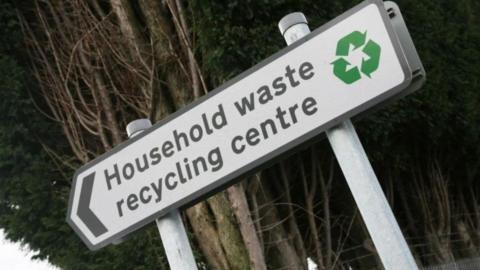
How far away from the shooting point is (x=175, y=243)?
1730 mm

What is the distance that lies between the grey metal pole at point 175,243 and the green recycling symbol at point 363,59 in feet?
2.43

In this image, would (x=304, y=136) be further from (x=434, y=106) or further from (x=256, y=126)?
(x=434, y=106)

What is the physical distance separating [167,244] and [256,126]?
0.51 m

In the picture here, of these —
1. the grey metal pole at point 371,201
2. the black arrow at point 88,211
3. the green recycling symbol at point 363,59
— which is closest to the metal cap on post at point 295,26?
the green recycling symbol at point 363,59

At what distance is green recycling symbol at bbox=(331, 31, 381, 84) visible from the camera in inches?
58.1

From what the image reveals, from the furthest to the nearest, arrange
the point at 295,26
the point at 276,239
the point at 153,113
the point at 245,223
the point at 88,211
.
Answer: the point at 153,113 < the point at 276,239 < the point at 245,223 < the point at 88,211 < the point at 295,26

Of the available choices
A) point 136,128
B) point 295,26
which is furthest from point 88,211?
point 295,26

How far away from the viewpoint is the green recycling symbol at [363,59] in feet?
4.84

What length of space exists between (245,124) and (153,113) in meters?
3.60

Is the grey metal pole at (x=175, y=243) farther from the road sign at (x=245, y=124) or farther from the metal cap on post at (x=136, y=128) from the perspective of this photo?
the metal cap on post at (x=136, y=128)

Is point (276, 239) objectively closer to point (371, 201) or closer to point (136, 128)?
point (136, 128)

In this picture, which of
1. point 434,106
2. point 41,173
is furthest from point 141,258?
point 434,106

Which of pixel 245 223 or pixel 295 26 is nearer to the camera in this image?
pixel 295 26

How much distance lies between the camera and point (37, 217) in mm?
5570
